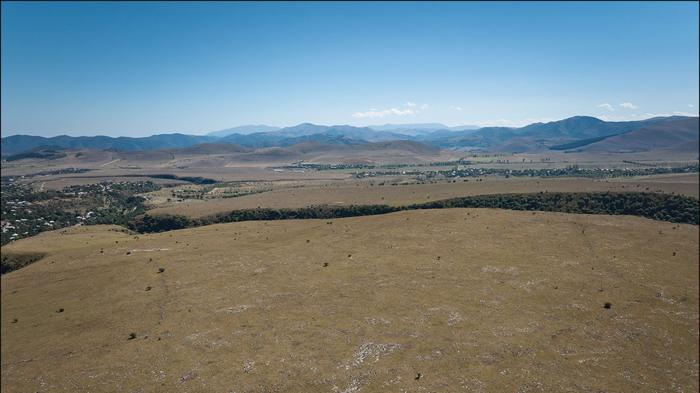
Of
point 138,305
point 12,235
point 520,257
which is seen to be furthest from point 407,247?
point 12,235

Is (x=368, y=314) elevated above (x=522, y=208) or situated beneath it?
situated beneath

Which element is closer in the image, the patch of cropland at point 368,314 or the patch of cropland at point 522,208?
the patch of cropland at point 368,314

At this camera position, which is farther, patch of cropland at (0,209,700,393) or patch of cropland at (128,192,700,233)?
patch of cropland at (128,192,700,233)

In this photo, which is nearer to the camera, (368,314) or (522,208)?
(368,314)
